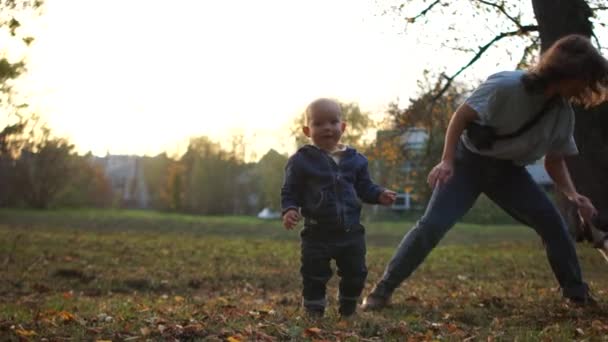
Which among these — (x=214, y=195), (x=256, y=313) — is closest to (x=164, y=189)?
(x=214, y=195)

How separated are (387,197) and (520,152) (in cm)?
108

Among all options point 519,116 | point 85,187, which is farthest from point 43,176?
point 519,116

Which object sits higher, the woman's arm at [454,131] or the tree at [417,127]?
the tree at [417,127]

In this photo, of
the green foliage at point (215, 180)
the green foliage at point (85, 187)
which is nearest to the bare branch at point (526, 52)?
the green foliage at point (85, 187)

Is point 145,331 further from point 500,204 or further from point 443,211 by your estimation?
point 500,204

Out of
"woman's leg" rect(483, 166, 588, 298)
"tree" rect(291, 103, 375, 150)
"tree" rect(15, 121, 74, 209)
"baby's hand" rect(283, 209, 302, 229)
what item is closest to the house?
"tree" rect(15, 121, 74, 209)

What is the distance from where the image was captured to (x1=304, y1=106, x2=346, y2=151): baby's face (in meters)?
4.70

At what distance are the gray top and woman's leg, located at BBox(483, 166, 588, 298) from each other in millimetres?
338

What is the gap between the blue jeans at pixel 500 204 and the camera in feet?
16.9

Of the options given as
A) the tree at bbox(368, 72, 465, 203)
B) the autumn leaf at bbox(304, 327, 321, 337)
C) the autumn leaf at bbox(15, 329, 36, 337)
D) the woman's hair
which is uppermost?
the tree at bbox(368, 72, 465, 203)

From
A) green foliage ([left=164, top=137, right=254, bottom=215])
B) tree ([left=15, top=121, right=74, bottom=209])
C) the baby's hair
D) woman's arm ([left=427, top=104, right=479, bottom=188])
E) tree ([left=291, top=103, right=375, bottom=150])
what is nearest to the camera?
woman's arm ([left=427, top=104, right=479, bottom=188])

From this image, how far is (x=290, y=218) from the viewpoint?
4430mm

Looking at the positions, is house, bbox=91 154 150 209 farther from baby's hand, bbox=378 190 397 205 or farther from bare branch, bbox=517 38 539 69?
baby's hand, bbox=378 190 397 205

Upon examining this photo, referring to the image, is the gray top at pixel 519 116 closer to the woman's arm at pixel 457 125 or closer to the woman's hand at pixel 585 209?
the woman's arm at pixel 457 125
